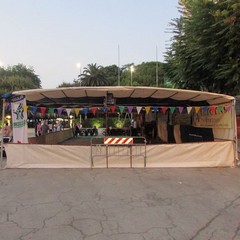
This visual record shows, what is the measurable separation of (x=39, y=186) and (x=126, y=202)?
2.92 m

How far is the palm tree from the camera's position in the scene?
90875mm

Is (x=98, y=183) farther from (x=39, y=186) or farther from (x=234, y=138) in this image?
(x=234, y=138)

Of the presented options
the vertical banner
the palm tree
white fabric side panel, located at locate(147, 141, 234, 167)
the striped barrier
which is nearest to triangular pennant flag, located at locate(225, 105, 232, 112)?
A: white fabric side panel, located at locate(147, 141, 234, 167)

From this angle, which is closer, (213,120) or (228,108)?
(228,108)

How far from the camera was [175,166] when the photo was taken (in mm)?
13234

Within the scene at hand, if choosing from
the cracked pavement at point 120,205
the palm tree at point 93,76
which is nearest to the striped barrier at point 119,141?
the cracked pavement at point 120,205

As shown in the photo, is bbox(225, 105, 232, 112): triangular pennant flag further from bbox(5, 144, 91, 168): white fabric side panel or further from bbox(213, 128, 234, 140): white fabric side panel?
bbox(5, 144, 91, 168): white fabric side panel

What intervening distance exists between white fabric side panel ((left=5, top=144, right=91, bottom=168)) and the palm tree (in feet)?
255

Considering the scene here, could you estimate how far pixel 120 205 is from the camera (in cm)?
768

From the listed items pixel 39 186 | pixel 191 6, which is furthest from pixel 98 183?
pixel 191 6

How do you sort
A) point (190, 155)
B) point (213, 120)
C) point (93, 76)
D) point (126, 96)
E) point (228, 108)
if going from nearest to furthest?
point (190, 155)
point (228, 108)
point (126, 96)
point (213, 120)
point (93, 76)

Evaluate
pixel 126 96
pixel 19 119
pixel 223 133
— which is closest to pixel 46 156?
pixel 19 119

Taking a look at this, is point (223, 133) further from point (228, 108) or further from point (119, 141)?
point (119, 141)

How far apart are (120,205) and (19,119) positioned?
26.1ft
